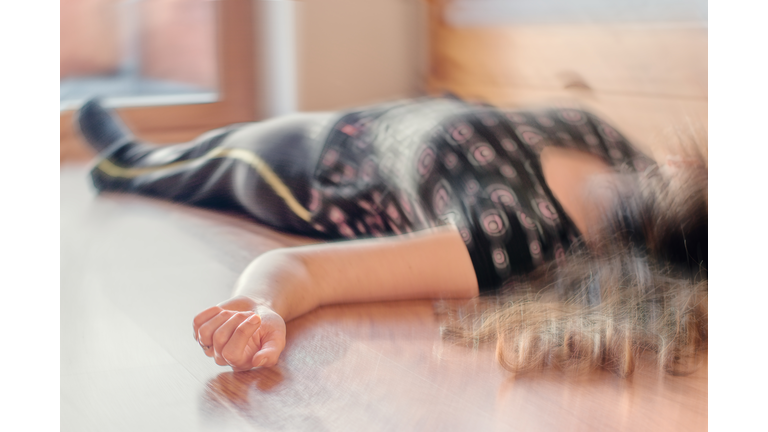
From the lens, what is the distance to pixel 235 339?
Answer: 0.91 feet

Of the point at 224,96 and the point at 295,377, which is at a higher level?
the point at 224,96

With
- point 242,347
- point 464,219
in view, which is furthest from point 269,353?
point 464,219

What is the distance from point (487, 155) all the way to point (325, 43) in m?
0.15

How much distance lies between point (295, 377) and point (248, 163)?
0.23m

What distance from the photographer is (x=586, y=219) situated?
407 mm

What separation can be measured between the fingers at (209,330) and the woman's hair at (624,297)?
124 millimetres

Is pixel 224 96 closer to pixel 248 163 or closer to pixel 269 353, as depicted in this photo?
pixel 248 163

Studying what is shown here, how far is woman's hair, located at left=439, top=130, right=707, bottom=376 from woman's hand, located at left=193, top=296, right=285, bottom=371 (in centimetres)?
10

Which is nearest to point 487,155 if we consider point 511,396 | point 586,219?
point 586,219

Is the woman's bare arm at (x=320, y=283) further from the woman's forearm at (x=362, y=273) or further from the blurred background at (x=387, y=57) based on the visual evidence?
Result: the blurred background at (x=387, y=57)

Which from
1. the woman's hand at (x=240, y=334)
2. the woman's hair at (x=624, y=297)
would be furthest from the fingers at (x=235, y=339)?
the woman's hair at (x=624, y=297)

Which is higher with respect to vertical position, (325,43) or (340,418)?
(325,43)

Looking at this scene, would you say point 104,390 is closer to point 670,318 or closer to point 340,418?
point 340,418
